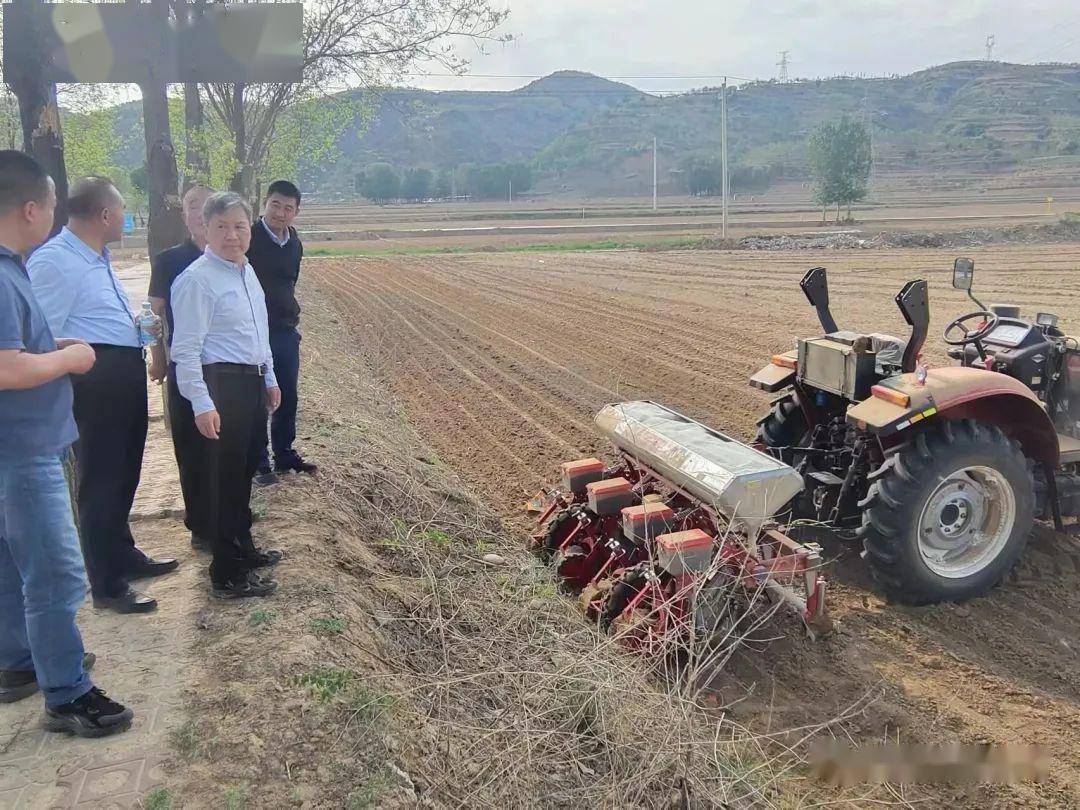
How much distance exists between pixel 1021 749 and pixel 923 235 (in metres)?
28.6

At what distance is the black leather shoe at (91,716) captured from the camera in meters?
2.65

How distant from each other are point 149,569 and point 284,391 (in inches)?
60.0

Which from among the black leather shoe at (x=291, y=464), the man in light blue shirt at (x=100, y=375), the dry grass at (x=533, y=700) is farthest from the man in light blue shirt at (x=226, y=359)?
the black leather shoe at (x=291, y=464)

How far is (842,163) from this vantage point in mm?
43875

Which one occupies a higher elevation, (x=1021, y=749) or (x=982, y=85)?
(x=982, y=85)

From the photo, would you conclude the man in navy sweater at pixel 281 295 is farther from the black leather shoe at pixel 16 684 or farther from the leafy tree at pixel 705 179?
the leafy tree at pixel 705 179

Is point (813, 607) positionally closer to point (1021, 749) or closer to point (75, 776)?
point (1021, 749)

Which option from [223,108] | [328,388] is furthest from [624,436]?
[223,108]

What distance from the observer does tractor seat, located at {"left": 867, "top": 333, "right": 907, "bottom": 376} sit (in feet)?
16.4

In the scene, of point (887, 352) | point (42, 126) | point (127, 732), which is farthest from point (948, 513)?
point (42, 126)

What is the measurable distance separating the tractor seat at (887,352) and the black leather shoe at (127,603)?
4.03m

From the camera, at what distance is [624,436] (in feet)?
16.4

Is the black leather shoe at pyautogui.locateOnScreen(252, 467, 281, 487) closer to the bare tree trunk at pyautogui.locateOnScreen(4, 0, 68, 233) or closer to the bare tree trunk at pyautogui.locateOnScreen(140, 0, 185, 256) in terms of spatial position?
the bare tree trunk at pyautogui.locateOnScreen(4, 0, 68, 233)

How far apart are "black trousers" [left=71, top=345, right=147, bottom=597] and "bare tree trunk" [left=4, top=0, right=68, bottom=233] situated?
929 mm
